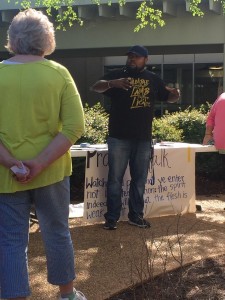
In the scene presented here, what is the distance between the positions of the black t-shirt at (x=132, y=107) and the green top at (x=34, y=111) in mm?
2324

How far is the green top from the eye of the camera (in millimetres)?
2957

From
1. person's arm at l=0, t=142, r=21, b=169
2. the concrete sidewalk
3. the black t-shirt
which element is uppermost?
the black t-shirt

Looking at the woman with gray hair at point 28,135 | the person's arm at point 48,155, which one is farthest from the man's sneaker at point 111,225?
the person's arm at point 48,155

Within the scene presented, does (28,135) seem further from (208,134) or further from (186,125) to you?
(186,125)

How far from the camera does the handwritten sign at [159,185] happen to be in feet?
18.8

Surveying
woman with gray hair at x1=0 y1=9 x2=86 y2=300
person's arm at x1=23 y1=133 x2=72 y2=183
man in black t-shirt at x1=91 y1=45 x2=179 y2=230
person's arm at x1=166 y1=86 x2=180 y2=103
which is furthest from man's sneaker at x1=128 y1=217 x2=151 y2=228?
person's arm at x1=23 y1=133 x2=72 y2=183

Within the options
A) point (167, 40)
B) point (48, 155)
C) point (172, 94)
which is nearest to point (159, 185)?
point (172, 94)

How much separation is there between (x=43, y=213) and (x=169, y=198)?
11.2 ft

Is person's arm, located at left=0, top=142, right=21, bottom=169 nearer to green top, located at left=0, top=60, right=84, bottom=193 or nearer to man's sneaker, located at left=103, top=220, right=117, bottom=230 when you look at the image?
green top, located at left=0, top=60, right=84, bottom=193

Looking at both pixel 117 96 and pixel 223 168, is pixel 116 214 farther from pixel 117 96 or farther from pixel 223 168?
pixel 223 168

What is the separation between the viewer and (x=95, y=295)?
12.4ft

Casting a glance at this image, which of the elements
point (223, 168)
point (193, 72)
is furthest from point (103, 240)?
point (193, 72)

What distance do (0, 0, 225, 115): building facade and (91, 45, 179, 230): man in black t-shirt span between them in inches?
334

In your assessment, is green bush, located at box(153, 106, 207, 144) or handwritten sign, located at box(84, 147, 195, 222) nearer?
handwritten sign, located at box(84, 147, 195, 222)
